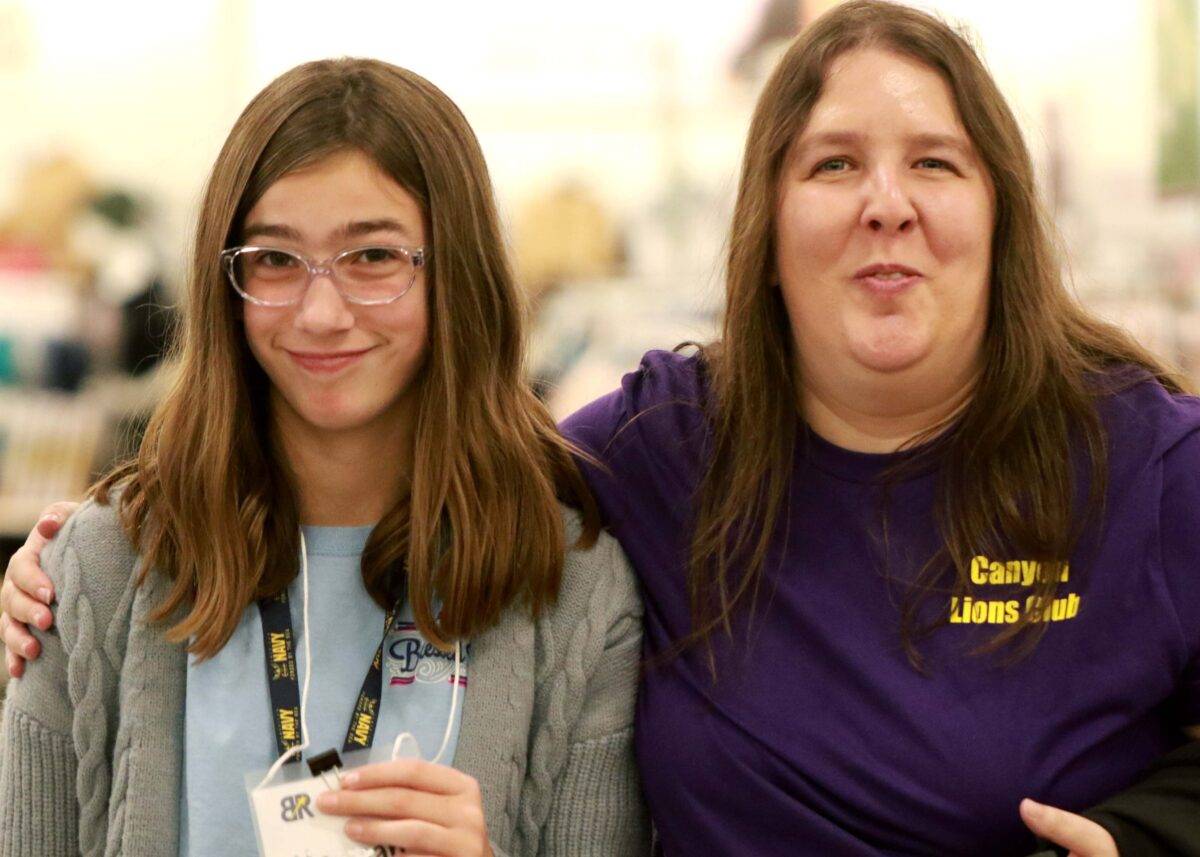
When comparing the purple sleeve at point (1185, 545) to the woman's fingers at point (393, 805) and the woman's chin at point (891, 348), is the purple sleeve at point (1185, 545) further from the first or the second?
the woman's fingers at point (393, 805)

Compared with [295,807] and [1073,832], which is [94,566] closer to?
[295,807]

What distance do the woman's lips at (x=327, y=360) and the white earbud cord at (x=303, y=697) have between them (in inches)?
9.4

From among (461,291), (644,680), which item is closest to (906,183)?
(461,291)

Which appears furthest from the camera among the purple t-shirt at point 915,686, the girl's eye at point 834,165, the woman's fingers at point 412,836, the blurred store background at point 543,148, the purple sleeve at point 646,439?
the blurred store background at point 543,148

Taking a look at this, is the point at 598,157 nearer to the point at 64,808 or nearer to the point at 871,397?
the point at 871,397

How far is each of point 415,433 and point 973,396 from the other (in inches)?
29.9

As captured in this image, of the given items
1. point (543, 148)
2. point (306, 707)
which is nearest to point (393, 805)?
point (306, 707)

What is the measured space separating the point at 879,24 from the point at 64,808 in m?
1.47

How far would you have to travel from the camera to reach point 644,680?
187 centimetres

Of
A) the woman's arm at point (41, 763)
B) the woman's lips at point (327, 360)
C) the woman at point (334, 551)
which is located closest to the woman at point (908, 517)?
the woman at point (334, 551)

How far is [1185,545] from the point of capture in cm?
168

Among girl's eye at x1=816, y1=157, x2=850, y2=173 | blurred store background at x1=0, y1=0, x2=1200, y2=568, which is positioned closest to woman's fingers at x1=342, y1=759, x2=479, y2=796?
girl's eye at x1=816, y1=157, x2=850, y2=173

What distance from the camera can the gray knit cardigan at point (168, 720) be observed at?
1.70m

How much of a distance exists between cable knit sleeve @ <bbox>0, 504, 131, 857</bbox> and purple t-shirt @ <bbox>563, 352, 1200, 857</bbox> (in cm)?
70
